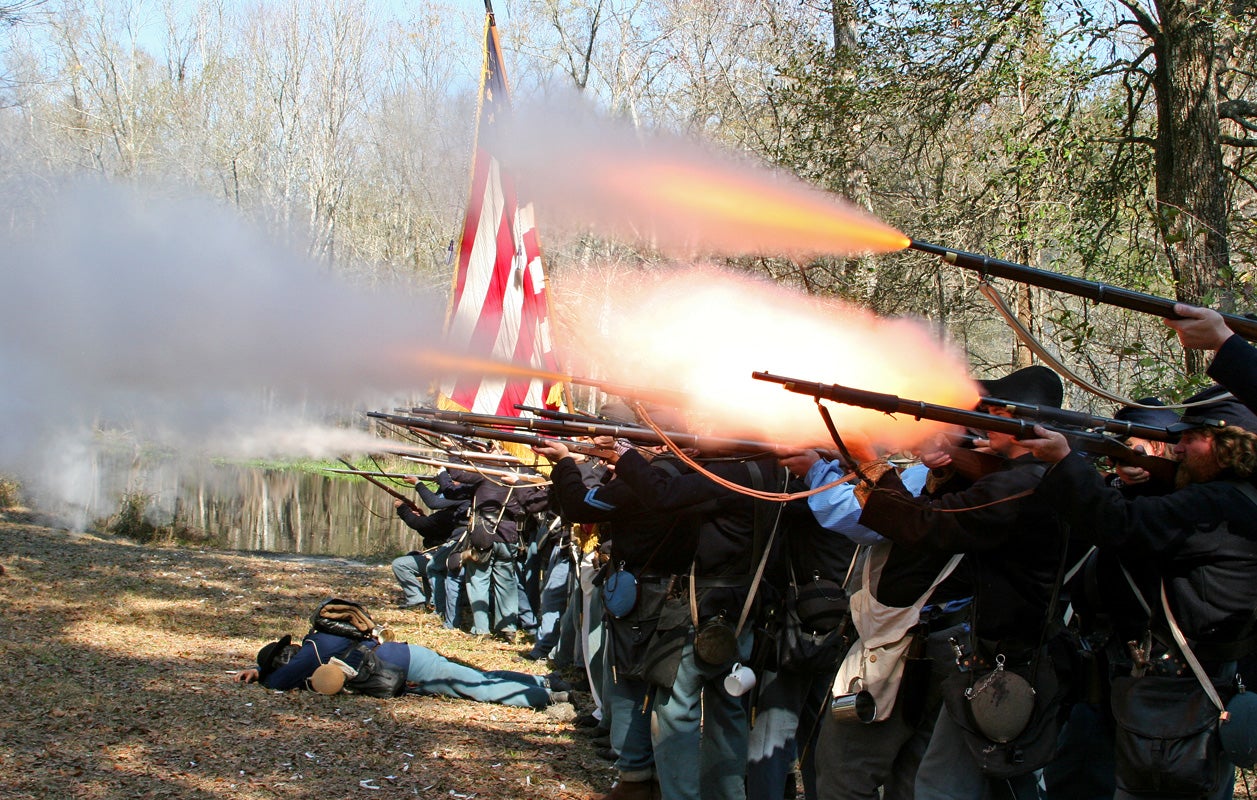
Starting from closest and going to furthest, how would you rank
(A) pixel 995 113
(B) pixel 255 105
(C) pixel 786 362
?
1. (C) pixel 786 362
2. (A) pixel 995 113
3. (B) pixel 255 105

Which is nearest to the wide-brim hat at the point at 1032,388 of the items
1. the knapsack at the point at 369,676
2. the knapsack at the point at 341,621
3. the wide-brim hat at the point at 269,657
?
the knapsack at the point at 369,676

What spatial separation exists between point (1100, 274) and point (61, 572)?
11.6 metres

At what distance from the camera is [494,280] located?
9.70m

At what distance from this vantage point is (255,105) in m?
39.8

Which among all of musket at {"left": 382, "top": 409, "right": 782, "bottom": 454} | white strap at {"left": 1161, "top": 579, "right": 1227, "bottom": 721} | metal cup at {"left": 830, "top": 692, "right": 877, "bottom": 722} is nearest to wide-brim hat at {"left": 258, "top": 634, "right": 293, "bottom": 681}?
musket at {"left": 382, "top": 409, "right": 782, "bottom": 454}

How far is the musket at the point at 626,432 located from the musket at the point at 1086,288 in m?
1.35

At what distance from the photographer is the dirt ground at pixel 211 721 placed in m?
6.08

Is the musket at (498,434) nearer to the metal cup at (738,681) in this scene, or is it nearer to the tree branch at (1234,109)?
the metal cup at (738,681)

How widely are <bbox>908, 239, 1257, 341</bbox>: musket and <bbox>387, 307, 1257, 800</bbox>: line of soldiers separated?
9cm

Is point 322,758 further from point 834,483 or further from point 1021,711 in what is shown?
point 1021,711

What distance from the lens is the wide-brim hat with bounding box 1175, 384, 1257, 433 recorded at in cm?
368

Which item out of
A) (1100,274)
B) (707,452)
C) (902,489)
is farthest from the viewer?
(1100,274)

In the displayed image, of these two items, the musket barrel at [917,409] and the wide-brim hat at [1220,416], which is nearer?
the musket barrel at [917,409]

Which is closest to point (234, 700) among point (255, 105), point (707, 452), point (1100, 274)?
point (707, 452)
